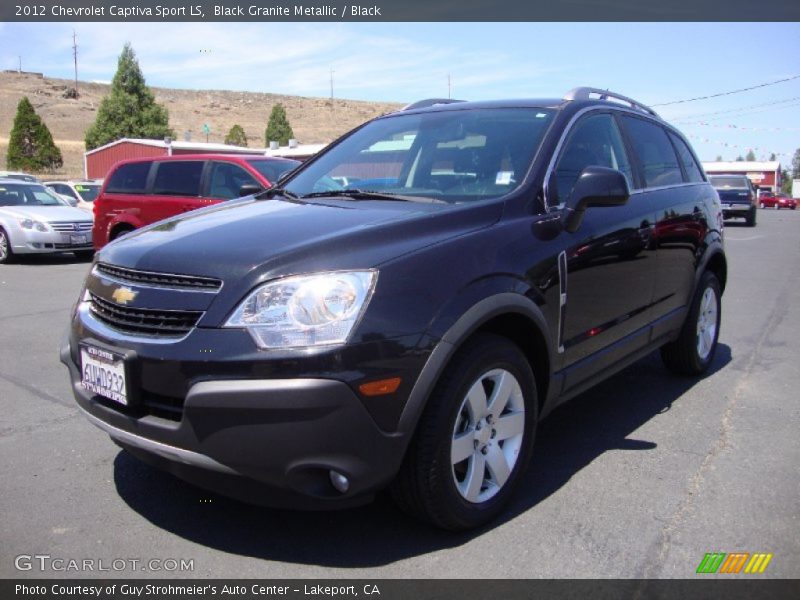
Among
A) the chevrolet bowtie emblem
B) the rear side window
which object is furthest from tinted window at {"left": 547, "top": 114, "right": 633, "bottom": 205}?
the rear side window

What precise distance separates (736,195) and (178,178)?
2049 centimetres

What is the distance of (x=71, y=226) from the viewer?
512 inches

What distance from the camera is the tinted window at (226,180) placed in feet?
32.6

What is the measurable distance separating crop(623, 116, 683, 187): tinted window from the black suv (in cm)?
47

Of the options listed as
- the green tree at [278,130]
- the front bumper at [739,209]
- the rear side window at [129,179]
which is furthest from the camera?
the green tree at [278,130]

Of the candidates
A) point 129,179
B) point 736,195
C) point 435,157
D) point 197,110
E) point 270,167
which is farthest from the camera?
point 197,110

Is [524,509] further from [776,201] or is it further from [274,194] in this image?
[776,201]

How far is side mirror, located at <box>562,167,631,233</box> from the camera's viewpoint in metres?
3.39

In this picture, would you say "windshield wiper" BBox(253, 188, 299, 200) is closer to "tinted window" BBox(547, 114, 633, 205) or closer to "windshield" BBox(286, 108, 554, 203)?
"windshield" BBox(286, 108, 554, 203)

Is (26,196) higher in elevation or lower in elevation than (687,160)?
lower

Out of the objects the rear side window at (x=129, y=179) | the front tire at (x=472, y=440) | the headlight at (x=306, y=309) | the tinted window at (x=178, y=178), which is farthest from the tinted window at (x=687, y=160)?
the rear side window at (x=129, y=179)

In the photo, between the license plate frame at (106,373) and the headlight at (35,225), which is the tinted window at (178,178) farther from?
the license plate frame at (106,373)

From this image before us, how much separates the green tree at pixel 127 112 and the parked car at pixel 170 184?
4412cm

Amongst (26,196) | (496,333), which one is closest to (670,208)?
(496,333)
